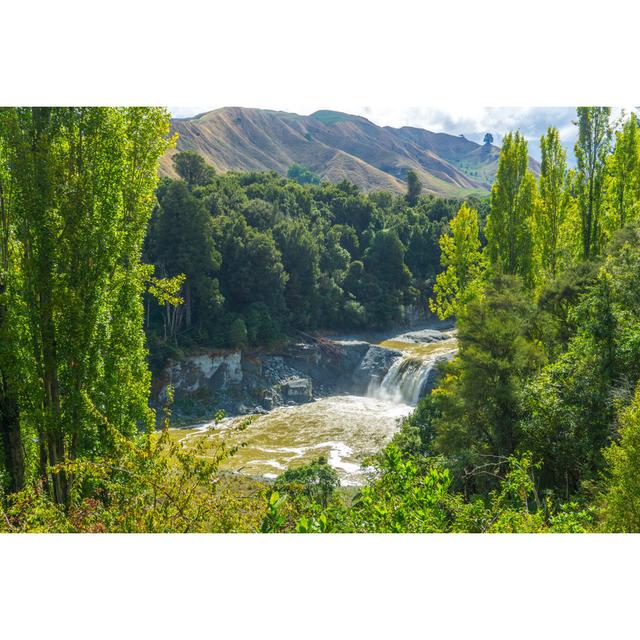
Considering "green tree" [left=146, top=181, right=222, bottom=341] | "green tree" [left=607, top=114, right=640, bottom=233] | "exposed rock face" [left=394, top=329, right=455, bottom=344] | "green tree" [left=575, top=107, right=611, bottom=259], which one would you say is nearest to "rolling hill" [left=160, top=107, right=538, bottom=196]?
"green tree" [left=146, top=181, right=222, bottom=341]

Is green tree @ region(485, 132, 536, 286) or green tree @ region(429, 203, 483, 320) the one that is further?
green tree @ region(429, 203, 483, 320)

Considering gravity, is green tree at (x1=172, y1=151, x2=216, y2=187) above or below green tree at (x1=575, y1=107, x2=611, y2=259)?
above

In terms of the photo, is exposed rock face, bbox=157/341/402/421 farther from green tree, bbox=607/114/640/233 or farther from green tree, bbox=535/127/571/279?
green tree, bbox=607/114/640/233

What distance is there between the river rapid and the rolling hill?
64257mm

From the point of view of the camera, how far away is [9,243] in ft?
18.2

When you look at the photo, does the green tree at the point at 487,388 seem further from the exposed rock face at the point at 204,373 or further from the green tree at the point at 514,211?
the exposed rock face at the point at 204,373

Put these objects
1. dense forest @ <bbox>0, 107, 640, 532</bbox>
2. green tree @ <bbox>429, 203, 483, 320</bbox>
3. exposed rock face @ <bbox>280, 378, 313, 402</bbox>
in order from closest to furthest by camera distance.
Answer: dense forest @ <bbox>0, 107, 640, 532</bbox>
green tree @ <bbox>429, 203, 483, 320</bbox>
exposed rock face @ <bbox>280, 378, 313, 402</bbox>

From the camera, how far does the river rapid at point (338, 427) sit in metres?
16.8

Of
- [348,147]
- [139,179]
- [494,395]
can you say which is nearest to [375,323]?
[494,395]

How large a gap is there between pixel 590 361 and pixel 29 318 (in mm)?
6767

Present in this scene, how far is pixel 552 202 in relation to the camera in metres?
13.2

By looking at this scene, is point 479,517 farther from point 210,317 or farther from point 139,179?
point 210,317

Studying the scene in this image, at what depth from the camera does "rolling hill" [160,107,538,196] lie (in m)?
96.4

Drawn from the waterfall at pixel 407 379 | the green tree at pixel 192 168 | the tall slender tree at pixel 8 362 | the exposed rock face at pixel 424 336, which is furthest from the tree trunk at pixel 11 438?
the green tree at pixel 192 168
